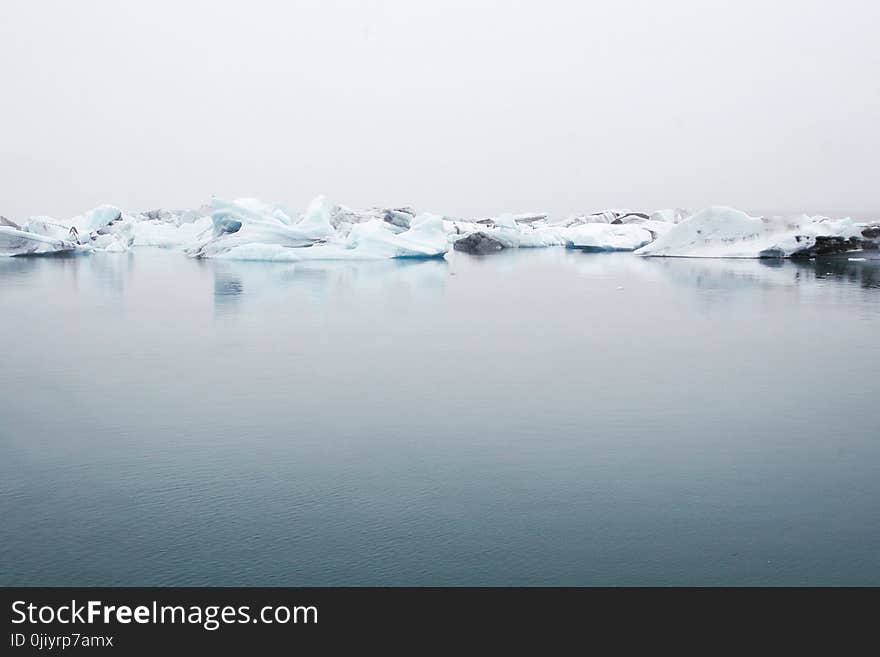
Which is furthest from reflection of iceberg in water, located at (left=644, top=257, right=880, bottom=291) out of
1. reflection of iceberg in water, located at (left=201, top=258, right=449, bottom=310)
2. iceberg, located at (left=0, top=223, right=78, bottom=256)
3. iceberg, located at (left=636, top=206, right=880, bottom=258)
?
iceberg, located at (left=0, top=223, right=78, bottom=256)

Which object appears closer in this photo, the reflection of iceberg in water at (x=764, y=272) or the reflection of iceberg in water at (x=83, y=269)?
the reflection of iceberg in water at (x=764, y=272)

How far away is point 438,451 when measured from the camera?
13.9ft

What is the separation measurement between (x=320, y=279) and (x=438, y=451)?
11.9m

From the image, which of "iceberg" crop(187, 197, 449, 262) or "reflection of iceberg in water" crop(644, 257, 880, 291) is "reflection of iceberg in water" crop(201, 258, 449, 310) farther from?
"reflection of iceberg in water" crop(644, 257, 880, 291)

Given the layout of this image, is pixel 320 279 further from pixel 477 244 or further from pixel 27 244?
pixel 477 244

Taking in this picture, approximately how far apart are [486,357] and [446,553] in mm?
4186

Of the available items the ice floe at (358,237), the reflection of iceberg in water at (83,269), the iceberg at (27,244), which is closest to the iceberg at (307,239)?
the ice floe at (358,237)

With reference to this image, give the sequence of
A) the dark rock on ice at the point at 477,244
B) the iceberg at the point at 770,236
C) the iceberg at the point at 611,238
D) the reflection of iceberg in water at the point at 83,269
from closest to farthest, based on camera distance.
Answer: the reflection of iceberg in water at the point at 83,269 → the iceberg at the point at 770,236 → the iceberg at the point at 611,238 → the dark rock on ice at the point at 477,244

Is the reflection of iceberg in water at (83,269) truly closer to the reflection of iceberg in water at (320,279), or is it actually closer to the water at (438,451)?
the reflection of iceberg in water at (320,279)

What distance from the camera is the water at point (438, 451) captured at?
2984mm

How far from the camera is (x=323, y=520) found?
3299 mm

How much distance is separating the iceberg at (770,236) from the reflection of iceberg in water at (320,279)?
22.8 ft
